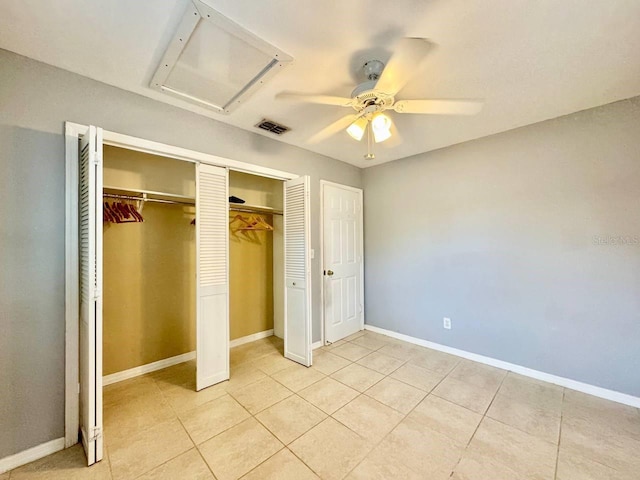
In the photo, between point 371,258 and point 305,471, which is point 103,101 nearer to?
point 305,471

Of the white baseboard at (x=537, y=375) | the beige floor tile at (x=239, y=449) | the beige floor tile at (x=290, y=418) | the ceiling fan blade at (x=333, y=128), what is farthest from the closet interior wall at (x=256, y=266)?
the white baseboard at (x=537, y=375)

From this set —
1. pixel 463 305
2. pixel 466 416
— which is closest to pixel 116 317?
pixel 466 416

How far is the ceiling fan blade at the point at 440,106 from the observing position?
6.01 feet

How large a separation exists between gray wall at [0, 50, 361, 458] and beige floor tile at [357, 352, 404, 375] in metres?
2.54

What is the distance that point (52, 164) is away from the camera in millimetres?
1748

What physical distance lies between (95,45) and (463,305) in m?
3.94

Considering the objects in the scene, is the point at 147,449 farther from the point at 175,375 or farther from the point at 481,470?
the point at 481,470

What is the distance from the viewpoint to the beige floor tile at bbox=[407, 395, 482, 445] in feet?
6.02

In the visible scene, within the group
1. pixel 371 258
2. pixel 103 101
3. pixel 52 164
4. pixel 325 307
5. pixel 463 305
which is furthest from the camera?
pixel 371 258

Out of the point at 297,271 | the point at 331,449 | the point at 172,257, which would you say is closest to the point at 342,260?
the point at 297,271

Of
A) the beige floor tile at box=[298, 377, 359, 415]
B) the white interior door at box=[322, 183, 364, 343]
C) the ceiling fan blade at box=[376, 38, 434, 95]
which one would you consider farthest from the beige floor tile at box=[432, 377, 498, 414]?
the ceiling fan blade at box=[376, 38, 434, 95]

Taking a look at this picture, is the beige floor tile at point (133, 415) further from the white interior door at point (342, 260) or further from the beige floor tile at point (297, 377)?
the white interior door at point (342, 260)

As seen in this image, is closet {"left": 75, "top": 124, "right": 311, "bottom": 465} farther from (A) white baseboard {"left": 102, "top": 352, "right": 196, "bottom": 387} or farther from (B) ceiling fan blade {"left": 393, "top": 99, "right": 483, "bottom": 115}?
(B) ceiling fan blade {"left": 393, "top": 99, "right": 483, "bottom": 115}

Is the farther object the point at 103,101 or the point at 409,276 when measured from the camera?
the point at 409,276
